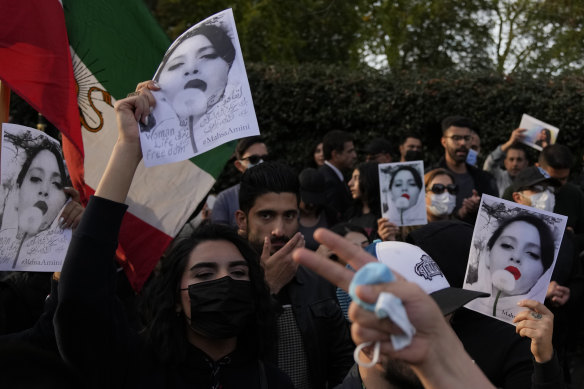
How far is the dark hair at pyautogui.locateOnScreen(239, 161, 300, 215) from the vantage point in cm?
395

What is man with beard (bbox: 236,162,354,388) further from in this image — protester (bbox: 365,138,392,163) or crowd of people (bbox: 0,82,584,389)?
protester (bbox: 365,138,392,163)

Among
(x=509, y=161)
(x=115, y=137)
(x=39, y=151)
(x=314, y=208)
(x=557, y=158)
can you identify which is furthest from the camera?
(x=509, y=161)

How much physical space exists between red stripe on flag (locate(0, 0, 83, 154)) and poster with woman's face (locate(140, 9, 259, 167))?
80cm

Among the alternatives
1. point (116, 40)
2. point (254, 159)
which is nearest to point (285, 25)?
point (254, 159)

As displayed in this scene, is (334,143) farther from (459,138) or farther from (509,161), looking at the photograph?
(509,161)

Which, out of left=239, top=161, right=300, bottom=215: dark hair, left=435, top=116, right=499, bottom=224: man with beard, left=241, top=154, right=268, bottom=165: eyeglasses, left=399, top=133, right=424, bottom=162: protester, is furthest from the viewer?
left=399, top=133, right=424, bottom=162: protester

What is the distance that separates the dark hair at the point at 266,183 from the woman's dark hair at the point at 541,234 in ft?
4.11

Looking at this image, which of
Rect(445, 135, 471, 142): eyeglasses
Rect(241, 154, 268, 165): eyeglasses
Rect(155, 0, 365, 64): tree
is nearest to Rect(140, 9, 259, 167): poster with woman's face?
Rect(241, 154, 268, 165): eyeglasses

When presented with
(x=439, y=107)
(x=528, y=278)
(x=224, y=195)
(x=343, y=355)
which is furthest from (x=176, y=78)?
(x=439, y=107)

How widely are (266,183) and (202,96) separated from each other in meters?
1.00

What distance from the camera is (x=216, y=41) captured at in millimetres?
3145

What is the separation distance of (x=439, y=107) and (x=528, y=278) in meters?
8.04

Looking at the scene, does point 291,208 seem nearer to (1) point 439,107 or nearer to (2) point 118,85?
(2) point 118,85

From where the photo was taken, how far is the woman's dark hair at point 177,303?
8.34 feet
